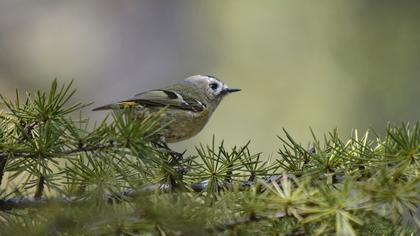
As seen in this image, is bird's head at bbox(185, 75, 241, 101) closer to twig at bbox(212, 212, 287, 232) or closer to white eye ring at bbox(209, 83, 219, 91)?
white eye ring at bbox(209, 83, 219, 91)

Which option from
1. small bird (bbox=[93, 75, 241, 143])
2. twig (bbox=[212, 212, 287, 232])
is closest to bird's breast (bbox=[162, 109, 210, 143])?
small bird (bbox=[93, 75, 241, 143])

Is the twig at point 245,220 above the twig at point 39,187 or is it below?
below

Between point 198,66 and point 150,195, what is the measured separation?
12.6 feet

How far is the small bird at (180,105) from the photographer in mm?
1429

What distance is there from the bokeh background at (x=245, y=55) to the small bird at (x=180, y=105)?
6.86 ft

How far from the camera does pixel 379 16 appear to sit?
468 cm

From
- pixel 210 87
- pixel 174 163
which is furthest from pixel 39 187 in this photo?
pixel 210 87

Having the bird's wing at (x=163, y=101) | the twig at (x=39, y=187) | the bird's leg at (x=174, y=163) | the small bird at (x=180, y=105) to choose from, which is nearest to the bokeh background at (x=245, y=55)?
the small bird at (x=180, y=105)

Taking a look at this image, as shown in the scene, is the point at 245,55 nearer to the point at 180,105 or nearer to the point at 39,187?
the point at 180,105

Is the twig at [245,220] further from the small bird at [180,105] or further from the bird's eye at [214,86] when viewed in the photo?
the bird's eye at [214,86]

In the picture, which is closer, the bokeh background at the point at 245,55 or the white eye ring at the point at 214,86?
the white eye ring at the point at 214,86

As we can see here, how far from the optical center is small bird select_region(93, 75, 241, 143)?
4.69 ft

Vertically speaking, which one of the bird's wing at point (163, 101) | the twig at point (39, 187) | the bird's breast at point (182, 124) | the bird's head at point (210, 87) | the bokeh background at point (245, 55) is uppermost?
the bokeh background at point (245, 55)

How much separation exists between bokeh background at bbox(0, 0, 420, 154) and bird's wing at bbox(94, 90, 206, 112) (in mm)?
2318
